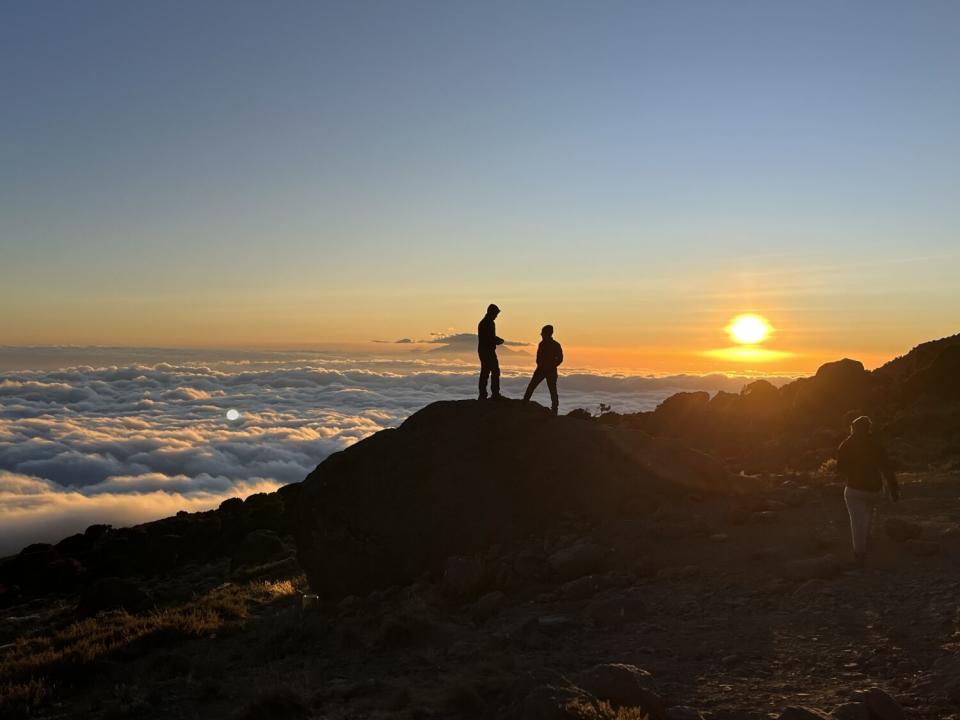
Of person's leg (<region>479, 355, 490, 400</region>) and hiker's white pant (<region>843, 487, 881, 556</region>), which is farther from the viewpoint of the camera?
person's leg (<region>479, 355, 490, 400</region>)

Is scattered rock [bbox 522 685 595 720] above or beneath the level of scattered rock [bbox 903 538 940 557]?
beneath

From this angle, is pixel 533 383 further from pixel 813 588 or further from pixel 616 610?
pixel 813 588

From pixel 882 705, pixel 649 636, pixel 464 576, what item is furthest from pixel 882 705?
pixel 464 576

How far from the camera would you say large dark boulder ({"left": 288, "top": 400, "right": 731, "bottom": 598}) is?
47.7 feet

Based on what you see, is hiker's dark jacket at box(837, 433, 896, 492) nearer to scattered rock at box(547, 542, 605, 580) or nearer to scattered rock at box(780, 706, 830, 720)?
scattered rock at box(547, 542, 605, 580)

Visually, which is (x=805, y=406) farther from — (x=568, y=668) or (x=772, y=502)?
(x=568, y=668)

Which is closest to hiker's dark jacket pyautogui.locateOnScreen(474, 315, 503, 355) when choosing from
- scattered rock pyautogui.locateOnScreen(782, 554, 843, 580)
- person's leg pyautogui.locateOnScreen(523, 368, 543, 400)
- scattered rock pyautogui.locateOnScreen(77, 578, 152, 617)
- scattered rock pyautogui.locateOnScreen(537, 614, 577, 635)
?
person's leg pyautogui.locateOnScreen(523, 368, 543, 400)

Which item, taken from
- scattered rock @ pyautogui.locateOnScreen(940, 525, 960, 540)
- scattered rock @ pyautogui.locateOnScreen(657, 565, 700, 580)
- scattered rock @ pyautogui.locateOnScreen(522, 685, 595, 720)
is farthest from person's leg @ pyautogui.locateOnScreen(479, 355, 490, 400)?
scattered rock @ pyautogui.locateOnScreen(522, 685, 595, 720)

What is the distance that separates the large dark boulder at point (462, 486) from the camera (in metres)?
14.5

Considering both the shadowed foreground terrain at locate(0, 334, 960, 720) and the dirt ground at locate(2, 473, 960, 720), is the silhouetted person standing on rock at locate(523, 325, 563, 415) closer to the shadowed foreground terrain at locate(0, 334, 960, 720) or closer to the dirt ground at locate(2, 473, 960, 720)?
the shadowed foreground terrain at locate(0, 334, 960, 720)

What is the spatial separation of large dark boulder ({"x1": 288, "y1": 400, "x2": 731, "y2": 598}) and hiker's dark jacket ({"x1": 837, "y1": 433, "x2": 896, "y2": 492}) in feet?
14.9

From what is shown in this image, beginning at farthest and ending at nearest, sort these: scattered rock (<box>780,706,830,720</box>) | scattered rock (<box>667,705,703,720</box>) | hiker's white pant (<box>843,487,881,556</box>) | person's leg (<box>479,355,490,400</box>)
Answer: person's leg (<box>479,355,490,400</box>), hiker's white pant (<box>843,487,881,556</box>), scattered rock (<box>667,705,703,720</box>), scattered rock (<box>780,706,830,720</box>)

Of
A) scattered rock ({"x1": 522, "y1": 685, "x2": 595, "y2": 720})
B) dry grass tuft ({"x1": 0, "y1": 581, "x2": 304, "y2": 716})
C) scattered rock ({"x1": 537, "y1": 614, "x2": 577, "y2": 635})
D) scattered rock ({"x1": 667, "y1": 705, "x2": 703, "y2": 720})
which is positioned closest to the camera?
scattered rock ({"x1": 522, "y1": 685, "x2": 595, "y2": 720})

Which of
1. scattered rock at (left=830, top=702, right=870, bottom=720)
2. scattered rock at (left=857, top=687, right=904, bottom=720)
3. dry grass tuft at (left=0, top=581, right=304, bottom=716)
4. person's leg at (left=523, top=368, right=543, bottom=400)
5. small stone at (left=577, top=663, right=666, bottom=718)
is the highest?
person's leg at (left=523, top=368, right=543, bottom=400)
